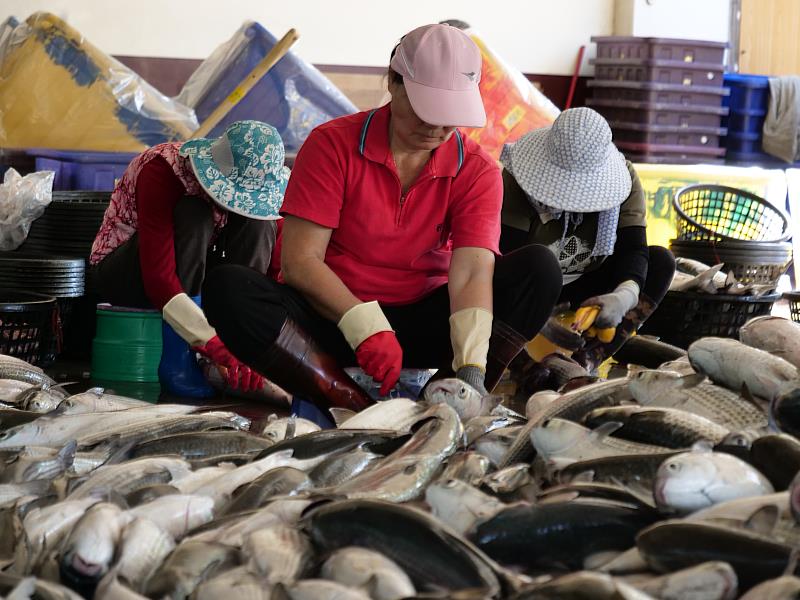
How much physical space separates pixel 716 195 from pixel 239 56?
2.66 metres

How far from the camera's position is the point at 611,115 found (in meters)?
7.99

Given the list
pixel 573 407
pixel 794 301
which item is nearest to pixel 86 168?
pixel 794 301

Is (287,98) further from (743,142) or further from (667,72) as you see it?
(743,142)

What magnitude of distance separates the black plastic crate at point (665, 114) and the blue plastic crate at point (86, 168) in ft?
12.8

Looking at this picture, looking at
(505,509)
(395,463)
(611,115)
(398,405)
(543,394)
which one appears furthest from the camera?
(611,115)

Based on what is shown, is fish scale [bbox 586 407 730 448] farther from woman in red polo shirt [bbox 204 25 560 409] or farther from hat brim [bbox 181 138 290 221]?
hat brim [bbox 181 138 290 221]

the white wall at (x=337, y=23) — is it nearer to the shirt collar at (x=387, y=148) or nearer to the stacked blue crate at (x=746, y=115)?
the stacked blue crate at (x=746, y=115)

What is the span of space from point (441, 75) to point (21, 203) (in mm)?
2578

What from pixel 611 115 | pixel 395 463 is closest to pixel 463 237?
pixel 395 463

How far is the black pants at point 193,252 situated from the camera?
365cm

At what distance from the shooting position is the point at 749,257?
496 centimetres

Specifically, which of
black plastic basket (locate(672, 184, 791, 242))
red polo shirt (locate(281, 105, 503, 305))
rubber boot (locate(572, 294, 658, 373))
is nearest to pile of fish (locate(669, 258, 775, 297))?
rubber boot (locate(572, 294, 658, 373))

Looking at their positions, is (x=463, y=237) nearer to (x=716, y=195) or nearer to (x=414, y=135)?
(x=414, y=135)

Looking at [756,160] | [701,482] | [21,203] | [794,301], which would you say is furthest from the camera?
[756,160]
